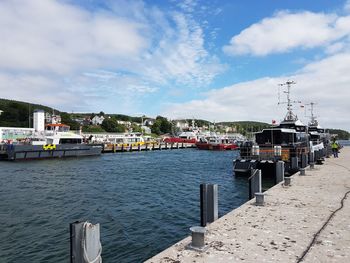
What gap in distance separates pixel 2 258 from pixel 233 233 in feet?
25.0

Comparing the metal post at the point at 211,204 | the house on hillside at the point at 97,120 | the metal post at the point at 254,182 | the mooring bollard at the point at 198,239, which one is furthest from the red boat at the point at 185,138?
the mooring bollard at the point at 198,239

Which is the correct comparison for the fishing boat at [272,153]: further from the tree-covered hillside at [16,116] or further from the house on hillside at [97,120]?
the house on hillside at [97,120]

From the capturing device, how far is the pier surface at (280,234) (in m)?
6.50

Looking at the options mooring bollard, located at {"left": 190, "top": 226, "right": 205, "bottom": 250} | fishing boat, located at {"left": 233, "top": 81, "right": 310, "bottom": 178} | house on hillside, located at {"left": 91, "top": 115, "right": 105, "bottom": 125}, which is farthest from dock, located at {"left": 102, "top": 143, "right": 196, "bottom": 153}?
house on hillside, located at {"left": 91, "top": 115, "right": 105, "bottom": 125}

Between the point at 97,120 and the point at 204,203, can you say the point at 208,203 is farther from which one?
the point at 97,120

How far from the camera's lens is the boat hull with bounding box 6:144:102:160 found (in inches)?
1763

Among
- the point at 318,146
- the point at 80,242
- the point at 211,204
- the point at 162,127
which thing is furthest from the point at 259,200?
the point at 162,127

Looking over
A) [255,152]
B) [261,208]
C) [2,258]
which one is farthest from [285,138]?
[2,258]

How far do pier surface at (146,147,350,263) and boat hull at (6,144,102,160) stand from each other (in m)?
42.3

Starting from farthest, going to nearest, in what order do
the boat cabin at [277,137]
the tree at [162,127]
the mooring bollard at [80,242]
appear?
1. the tree at [162,127]
2. the boat cabin at [277,137]
3. the mooring bollard at [80,242]

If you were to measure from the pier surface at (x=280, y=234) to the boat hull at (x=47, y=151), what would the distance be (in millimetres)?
42304

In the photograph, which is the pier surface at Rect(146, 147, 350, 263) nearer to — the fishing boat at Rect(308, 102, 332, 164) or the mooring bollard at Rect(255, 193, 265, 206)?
the mooring bollard at Rect(255, 193, 265, 206)

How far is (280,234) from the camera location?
26.1 feet

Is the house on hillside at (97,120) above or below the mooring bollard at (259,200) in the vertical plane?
above
